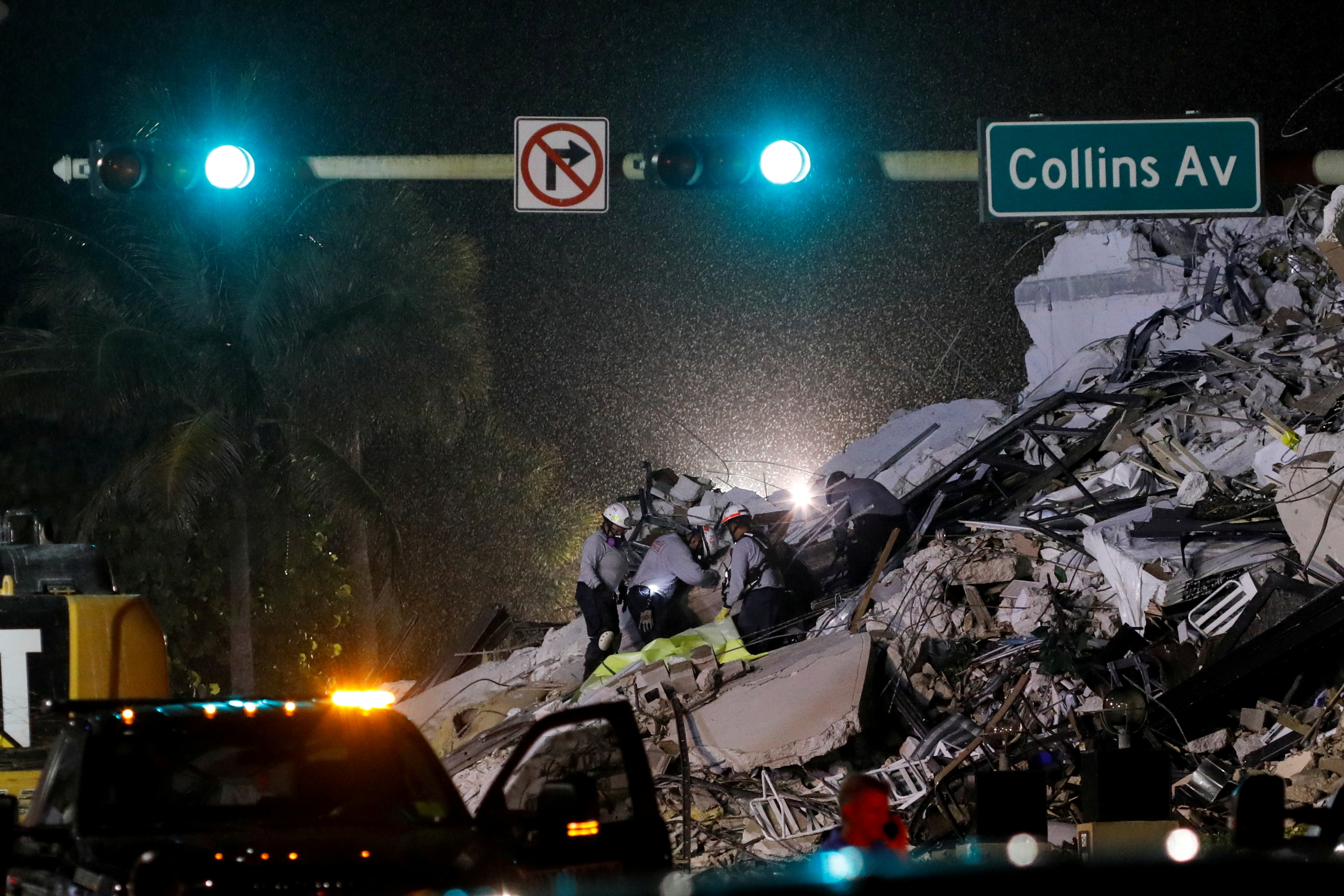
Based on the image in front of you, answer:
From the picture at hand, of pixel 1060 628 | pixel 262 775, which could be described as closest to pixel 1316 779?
pixel 1060 628

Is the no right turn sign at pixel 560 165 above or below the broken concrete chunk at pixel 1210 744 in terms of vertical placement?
above

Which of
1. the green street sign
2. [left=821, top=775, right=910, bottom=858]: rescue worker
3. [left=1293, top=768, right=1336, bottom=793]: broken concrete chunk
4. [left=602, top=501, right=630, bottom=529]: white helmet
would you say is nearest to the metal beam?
the green street sign

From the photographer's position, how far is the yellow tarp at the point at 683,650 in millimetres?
14711

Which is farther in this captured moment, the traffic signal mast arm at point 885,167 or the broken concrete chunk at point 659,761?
the broken concrete chunk at point 659,761

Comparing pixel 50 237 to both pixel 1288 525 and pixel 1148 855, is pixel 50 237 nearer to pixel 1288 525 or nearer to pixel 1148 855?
pixel 1288 525

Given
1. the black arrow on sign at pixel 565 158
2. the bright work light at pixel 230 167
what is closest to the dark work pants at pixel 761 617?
the black arrow on sign at pixel 565 158

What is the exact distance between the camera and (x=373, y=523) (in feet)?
77.9

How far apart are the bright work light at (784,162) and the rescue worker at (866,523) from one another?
7091 millimetres

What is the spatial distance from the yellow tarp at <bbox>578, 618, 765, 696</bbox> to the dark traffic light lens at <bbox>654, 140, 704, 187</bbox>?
5088 millimetres

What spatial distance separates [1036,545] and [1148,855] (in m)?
12.6

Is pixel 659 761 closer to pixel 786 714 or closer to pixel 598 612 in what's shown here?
pixel 786 714

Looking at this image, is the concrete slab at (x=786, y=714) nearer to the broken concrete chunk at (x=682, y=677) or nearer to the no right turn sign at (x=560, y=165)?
the broken concrete chunk at (x=682, y=677)

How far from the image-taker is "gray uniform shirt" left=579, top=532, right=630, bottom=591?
17.1m

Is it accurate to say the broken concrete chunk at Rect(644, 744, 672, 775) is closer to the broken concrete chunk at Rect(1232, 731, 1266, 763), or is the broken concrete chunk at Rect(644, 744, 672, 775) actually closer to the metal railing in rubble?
the metal railing in rubble
